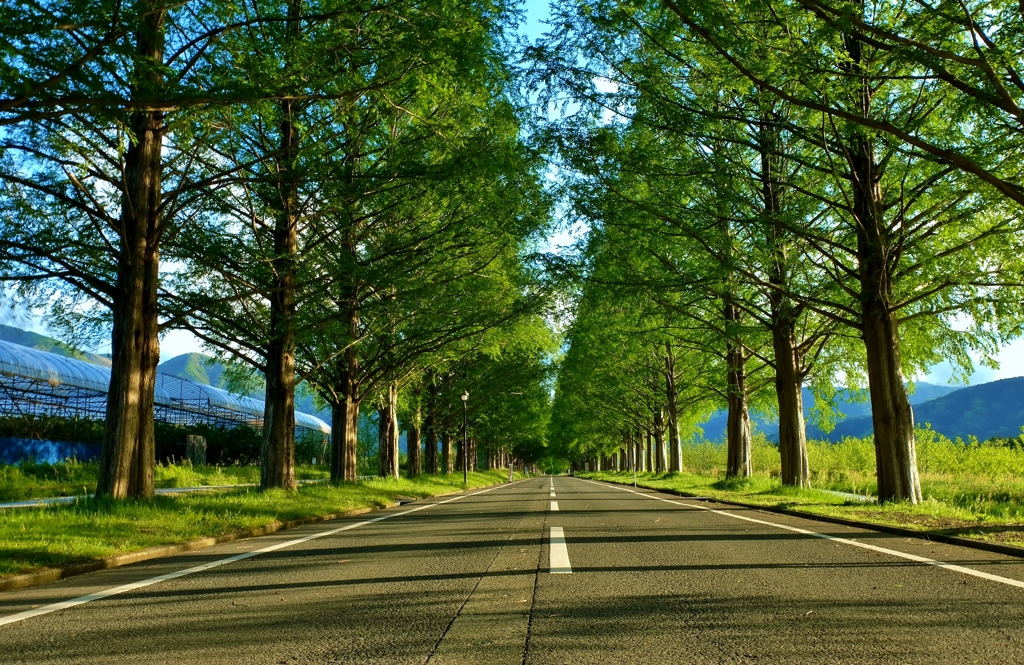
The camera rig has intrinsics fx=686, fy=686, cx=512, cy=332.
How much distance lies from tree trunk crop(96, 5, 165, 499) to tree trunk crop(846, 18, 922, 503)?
11.9 m

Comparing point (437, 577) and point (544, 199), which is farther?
point (544, 199)

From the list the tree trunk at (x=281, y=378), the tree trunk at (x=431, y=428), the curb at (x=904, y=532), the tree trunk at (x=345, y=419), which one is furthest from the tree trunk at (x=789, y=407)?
the tree trunk at (x=431, y=428)

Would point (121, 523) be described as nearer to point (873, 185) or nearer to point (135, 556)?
point (135, 556)

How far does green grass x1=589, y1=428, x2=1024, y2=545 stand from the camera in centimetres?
918

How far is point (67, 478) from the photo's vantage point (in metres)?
19.7

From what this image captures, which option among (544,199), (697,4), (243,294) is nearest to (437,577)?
(697,4)

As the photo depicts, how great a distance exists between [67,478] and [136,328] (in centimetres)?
1158

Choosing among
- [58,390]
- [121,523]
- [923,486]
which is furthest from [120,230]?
[58,390]

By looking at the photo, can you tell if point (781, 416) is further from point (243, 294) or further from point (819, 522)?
point (243, 294)

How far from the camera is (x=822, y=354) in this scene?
21.2 metres

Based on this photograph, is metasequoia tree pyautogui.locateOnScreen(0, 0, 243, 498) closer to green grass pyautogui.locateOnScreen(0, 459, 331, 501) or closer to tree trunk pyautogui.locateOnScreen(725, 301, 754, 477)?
green grass pyautogui.locateOnScreen(0, 459, 331, 501)

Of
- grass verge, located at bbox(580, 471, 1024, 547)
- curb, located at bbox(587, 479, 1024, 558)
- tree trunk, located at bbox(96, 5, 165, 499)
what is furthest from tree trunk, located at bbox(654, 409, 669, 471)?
tree trunk, located at bbox(96, 5, 165, 499)

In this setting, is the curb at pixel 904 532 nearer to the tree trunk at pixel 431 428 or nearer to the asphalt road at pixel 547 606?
the asphalt road at pixel 547 606

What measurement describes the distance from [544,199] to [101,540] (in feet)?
32.8
